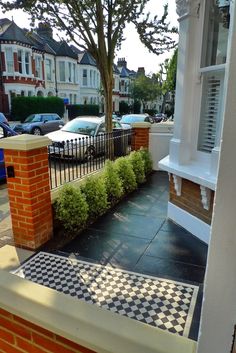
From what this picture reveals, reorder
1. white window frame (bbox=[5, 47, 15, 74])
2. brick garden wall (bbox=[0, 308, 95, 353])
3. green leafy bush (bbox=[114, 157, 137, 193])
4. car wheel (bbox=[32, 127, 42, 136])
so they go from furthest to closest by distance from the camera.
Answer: white window frame (bbox=[5, 47, 15, 74]) → car wheel (bbox=[32, 127, 42, 136]) → green leafy bush (bbox=[114, 157, 137, 193]) → brick garden wall (bbox=[0, 308, 95, 353])

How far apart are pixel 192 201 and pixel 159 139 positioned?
4.05 meters

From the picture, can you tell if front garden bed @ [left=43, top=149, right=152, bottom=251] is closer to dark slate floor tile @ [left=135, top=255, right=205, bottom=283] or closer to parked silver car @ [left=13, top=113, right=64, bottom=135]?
dark slate floor tile @ [left=135, top=255, right=205, bottom=283]

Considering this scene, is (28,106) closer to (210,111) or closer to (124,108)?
(210,111)

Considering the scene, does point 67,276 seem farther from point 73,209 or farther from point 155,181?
point 155,181

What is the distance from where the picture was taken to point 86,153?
19.1 feet

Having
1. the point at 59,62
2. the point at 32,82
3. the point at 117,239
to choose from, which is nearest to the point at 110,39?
the point at 117,239

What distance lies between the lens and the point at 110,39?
26.4ft

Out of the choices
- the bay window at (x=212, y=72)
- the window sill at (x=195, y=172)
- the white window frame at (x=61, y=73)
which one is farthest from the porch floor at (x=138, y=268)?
the white window frame at (x=61, y=73)

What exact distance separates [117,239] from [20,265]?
1377 millimetres

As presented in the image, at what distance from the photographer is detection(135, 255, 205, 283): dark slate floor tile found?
3238 mm

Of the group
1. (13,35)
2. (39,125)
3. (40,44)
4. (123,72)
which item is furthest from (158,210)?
(123,72)

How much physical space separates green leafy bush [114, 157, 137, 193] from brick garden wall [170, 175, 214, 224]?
152 centimetres

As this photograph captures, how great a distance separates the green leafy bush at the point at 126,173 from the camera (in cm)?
607

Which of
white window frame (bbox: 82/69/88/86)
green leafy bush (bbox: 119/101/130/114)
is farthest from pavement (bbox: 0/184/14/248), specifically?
green leafy bush (bbox: 119/101/130/114)
